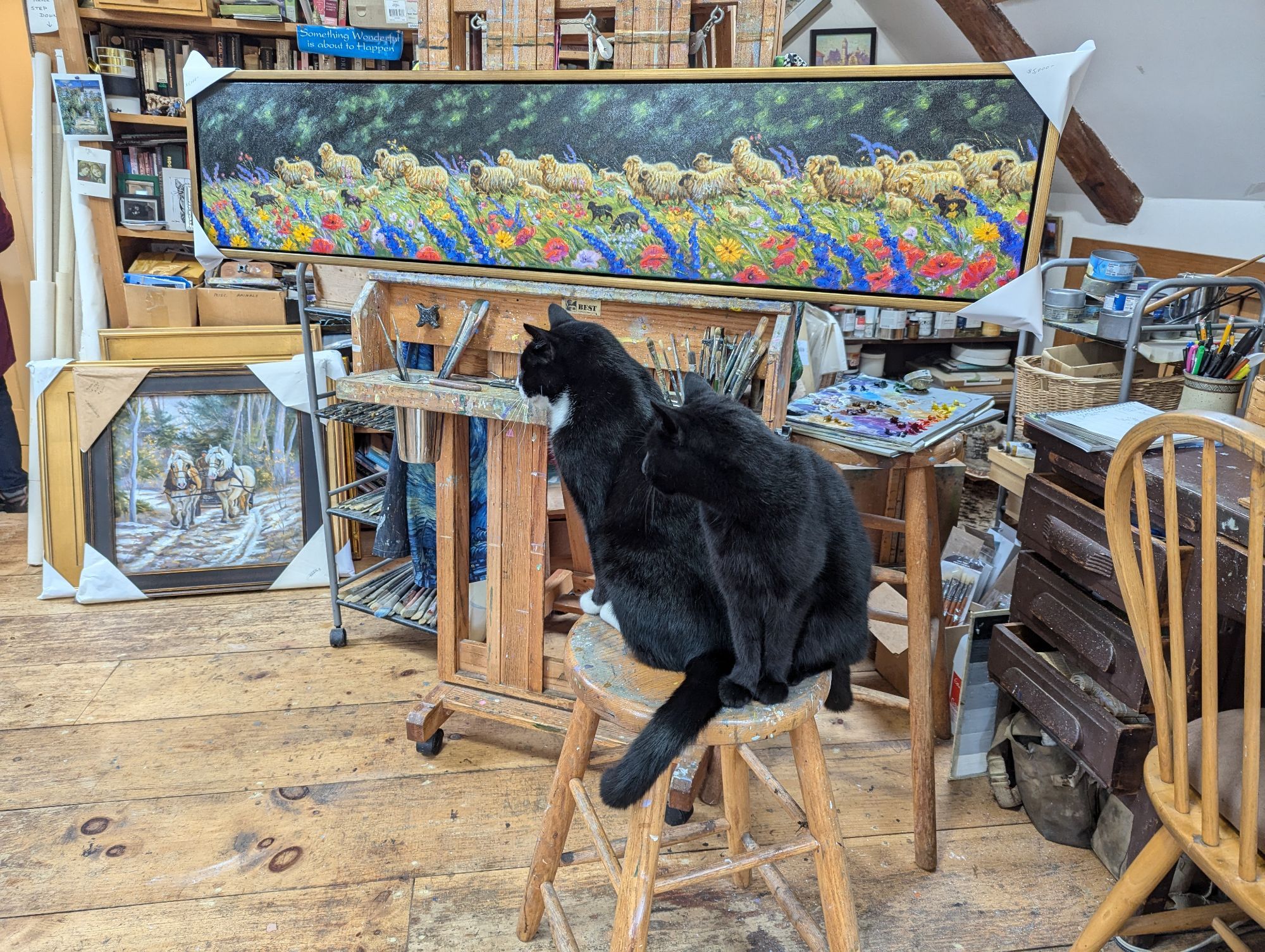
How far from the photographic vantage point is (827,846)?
1.17 metres

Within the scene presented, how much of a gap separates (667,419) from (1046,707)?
3.70ft

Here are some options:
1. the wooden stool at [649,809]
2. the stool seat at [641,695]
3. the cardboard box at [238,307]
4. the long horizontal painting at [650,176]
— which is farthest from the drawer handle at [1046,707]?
the cardboard box at [238,307]

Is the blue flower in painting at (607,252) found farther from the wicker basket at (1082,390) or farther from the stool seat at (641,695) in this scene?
the wicker basket at (1082,390)

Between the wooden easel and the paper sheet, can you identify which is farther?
the paper sheet

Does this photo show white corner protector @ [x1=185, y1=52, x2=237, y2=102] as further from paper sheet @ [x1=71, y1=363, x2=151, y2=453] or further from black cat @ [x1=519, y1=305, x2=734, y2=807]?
paper sheet @ [x1=71, y1=363, x2=151, y2=453]

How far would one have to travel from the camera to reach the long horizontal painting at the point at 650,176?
53.4 inches

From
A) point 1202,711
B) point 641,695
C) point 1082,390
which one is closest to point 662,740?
point 641,695

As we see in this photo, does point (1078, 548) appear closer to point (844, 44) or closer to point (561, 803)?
point (561, 803)

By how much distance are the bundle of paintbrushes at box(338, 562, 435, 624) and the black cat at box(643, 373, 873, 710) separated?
1416 millimetres

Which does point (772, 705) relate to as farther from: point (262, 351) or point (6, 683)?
point (262, 351)

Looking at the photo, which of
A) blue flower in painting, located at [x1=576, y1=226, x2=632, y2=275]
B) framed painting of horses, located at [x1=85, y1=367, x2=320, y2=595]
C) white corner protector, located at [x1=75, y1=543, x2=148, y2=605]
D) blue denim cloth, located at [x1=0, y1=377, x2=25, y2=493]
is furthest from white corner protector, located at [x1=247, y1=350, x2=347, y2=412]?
blue flower in painting, located at [x1=576, y1=226, x2=632, y2=275]

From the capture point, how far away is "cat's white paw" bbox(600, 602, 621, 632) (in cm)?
125

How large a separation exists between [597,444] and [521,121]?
0.69m

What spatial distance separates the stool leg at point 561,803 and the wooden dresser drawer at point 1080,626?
2.95 ft
